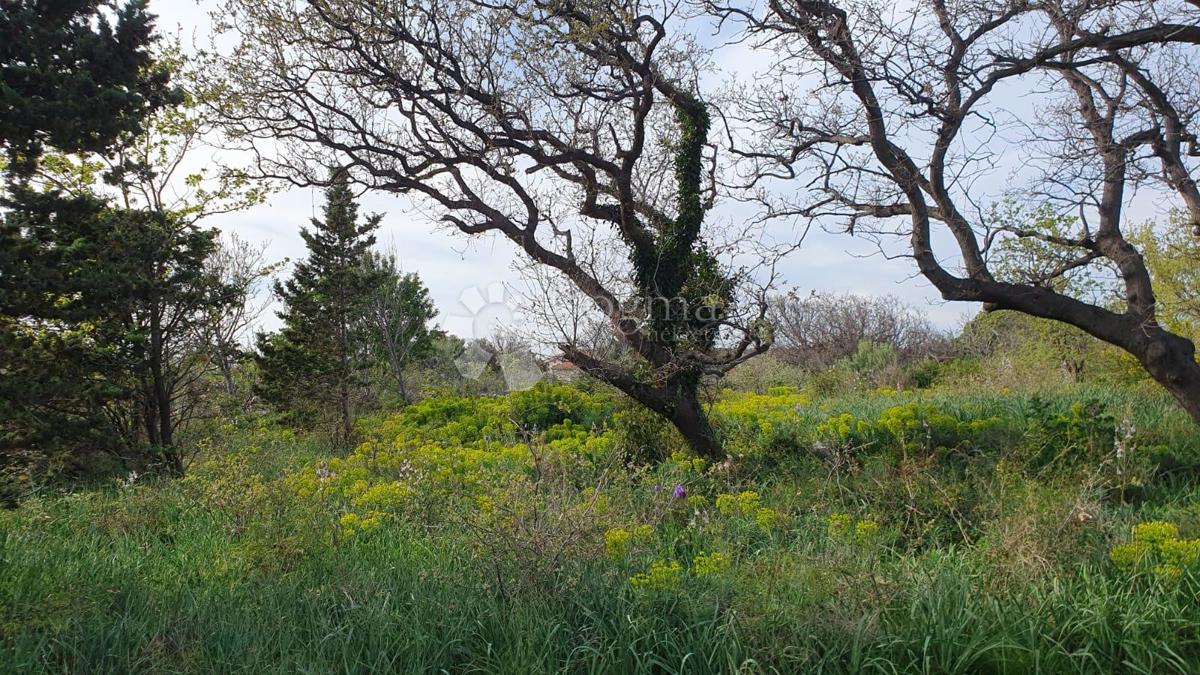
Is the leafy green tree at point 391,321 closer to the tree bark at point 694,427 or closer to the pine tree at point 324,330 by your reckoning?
the pine tree at point 324,330

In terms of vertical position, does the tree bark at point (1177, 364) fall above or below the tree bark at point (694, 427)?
above

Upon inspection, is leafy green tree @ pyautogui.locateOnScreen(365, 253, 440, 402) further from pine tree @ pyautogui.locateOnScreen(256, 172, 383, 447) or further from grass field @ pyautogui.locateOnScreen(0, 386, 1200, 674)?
grass field @ pyautogui.locateOnScreen(0, 386, 1200, 674)

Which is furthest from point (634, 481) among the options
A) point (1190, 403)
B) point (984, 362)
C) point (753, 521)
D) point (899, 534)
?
point (984, 362)

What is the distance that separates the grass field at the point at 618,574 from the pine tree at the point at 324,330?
5.77 metres

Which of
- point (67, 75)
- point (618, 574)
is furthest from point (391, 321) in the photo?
point (618, 574)

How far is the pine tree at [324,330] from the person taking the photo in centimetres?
1209

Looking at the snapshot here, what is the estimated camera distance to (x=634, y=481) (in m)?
6.85

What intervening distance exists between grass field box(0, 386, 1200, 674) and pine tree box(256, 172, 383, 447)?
5.77 metres

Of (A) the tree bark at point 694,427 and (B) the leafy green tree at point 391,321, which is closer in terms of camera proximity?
(A) the tree bark at point 694,427

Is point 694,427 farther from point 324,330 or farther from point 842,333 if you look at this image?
point 842,333

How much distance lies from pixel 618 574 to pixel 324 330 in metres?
10.6

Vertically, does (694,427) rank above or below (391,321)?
below

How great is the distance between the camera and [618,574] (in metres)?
3.57

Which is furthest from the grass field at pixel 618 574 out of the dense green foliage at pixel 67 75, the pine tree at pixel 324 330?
the pine tree at pixel 324 330
